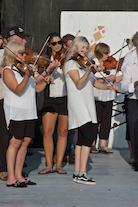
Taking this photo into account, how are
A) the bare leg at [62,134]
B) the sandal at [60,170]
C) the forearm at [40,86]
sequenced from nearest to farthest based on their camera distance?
the forearm at [40,86], the sandal at [60,170], the bare leg at [62,134]

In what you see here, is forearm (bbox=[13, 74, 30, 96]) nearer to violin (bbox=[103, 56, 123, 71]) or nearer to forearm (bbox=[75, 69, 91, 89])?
forearm (bbox=[75, 69, 91, 89])

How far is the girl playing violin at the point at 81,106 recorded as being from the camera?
11.8 feet

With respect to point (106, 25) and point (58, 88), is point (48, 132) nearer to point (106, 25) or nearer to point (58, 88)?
point (58, 88)

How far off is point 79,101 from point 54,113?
570mm

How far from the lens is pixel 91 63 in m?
3.53

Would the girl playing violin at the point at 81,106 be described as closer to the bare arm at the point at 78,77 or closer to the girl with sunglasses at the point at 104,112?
the bare arm at the point at 78,77

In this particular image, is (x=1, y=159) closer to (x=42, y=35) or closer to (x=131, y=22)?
(x=42, y=35)

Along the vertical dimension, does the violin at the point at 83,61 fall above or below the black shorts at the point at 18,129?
above

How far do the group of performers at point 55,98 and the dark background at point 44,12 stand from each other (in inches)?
53.1

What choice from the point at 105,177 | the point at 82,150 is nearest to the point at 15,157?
the point at 82,150

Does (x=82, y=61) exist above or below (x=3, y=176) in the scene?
above

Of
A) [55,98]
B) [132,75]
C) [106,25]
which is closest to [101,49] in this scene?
[106,25]

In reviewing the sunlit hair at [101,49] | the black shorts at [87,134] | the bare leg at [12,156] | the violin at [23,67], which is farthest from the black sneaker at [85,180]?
the sunlit hair at [101,49]

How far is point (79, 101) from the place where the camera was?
3617 mm
